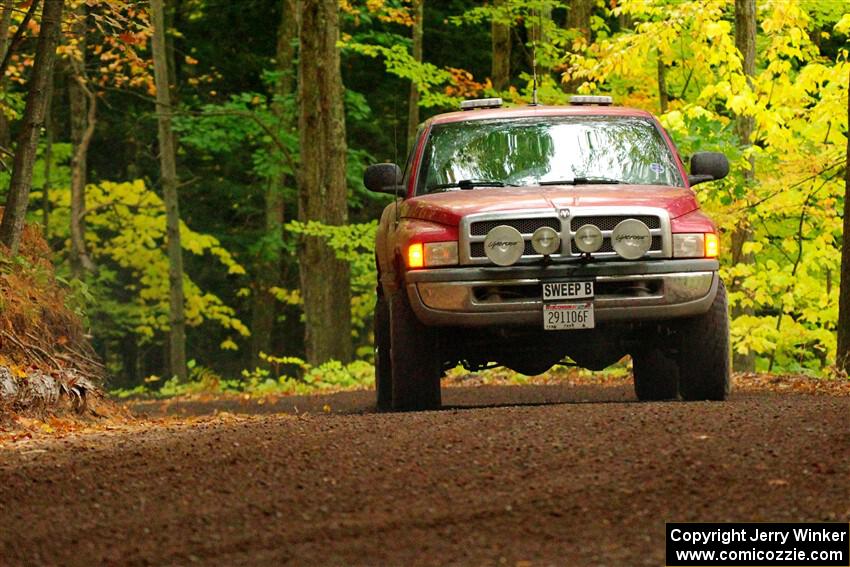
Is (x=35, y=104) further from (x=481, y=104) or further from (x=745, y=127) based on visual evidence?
(x=745, y=127)

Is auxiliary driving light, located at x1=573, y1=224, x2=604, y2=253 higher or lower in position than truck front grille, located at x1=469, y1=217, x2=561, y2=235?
lower

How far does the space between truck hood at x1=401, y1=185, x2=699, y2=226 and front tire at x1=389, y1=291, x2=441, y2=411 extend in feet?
2.18

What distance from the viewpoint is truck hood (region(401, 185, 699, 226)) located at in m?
9.73

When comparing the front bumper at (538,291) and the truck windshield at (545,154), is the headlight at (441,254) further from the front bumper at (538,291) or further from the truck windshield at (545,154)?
the truck windshield at (545,154)

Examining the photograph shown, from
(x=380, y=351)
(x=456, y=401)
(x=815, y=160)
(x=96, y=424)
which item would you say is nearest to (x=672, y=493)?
(x=380, y=351)

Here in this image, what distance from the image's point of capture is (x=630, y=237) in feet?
31.8

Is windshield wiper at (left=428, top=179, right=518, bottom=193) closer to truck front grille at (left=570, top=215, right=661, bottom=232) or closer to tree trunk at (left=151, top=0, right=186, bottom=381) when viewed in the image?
truck front grille at (left=570, top=215, right=661, bottom=232)

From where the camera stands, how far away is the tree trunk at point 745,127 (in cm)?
1916

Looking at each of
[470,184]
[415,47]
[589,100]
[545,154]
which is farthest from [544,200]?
[415,47]

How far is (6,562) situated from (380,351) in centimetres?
641

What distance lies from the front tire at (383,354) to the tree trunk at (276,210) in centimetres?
1913

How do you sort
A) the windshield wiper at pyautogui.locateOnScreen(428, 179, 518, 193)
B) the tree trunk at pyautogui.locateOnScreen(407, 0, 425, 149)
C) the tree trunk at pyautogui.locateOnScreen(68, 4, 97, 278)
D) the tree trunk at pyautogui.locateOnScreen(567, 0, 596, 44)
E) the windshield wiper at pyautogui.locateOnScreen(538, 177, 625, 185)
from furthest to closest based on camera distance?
the tree trunk at pyautogui.locateOnScreen(68, 4, 97, 278)
the tree trunk at pyautogui.locateOnScreen(407, 0, 425, 149)
the tree trunk at pyautogui.locateOnScreen(567, 0, 596, 44)
the windshield wiper at pyautogui.locateOnScreen(428, 179, 518, 193)
the windshield wiper at pyautogui.locateOnScreen(538, 177, 625, 185)

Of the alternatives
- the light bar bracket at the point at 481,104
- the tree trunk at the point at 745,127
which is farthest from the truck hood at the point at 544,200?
the tree trunk at the point at 745,127

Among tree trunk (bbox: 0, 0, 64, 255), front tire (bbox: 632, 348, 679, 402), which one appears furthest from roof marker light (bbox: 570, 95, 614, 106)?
tree trunk (bbox: 0, 0, 64, 255)
